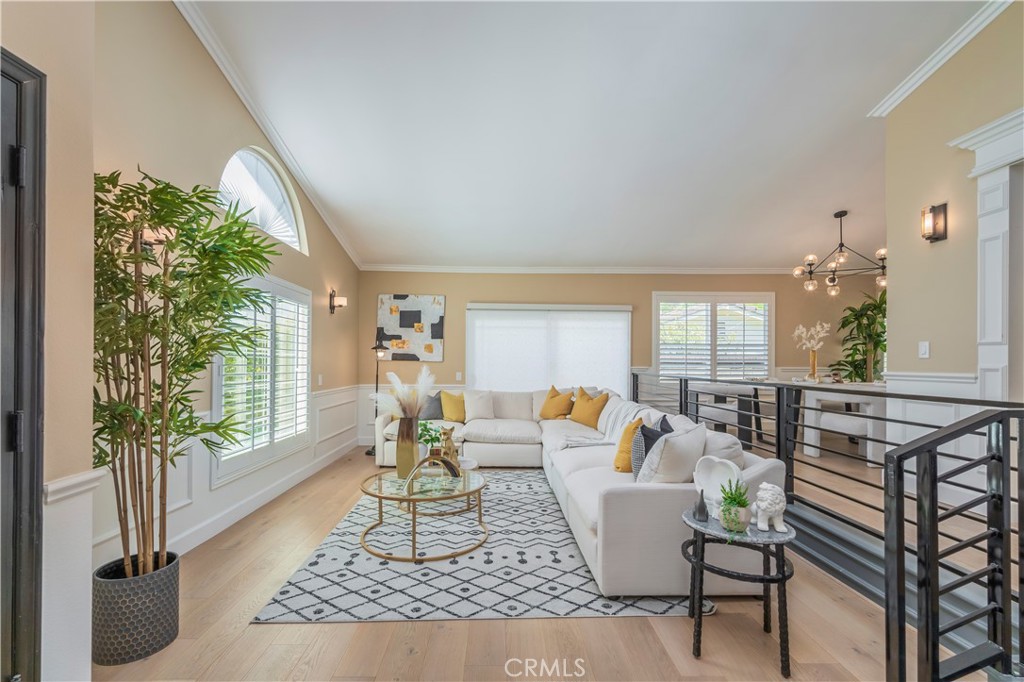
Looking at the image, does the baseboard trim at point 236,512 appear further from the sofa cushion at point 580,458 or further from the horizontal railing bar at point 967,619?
the horizontal railing bar at point 967,619

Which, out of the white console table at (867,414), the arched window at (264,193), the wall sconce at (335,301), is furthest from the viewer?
the wall sconce at (335,301)

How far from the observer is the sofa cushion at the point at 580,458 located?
12.1ft

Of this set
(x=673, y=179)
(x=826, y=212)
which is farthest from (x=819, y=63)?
(x=826, y=212)

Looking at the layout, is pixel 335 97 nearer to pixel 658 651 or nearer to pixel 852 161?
pixel 658 651

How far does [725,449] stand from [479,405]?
11.8 feet

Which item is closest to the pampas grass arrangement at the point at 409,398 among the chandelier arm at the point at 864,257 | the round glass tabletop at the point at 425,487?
the round glass tabletop at the point at 425,487

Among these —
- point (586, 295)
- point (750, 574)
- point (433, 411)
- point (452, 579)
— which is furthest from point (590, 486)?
point (586, 295)

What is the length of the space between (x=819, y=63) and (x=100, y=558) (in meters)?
5.31

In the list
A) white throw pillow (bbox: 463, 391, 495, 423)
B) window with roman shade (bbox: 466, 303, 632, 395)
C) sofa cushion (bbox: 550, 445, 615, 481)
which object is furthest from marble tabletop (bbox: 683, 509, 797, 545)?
window with roman shade (bbox: 466, 303, 632, 395)

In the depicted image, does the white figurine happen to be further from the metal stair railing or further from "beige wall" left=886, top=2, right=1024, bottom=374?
"beige wall" left=886, top=2, right=1024, bottom=374

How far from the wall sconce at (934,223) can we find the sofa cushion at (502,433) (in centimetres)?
375

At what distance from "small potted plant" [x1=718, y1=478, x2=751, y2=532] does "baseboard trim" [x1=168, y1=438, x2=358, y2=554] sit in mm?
3152

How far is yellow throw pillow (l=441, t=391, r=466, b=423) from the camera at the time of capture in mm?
5797

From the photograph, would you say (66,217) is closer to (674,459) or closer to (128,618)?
(128,618)
